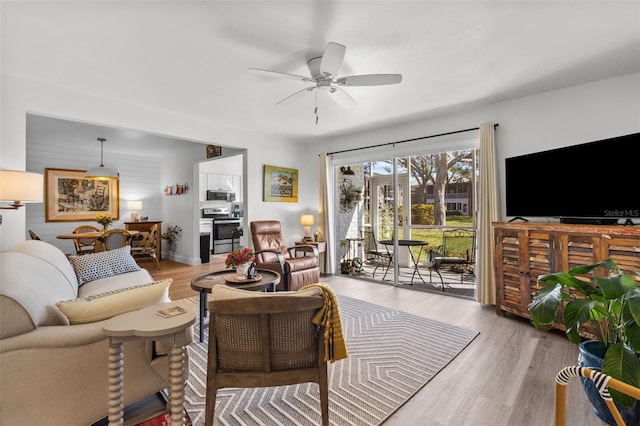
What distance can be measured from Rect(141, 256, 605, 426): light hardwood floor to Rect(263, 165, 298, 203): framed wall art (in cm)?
306

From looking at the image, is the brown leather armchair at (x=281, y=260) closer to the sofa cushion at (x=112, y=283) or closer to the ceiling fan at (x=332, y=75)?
the sofa cushion at (x=112, y=283)

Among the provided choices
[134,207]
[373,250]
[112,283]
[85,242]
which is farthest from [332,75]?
[134,207]

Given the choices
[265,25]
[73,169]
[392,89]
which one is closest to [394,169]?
[392,89]

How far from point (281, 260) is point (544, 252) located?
9.91 ft

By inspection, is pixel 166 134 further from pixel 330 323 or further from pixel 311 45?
pixel 330 323

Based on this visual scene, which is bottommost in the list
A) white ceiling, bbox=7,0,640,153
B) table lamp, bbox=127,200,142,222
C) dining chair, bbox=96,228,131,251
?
dining chair, bbox=96,228,131,251

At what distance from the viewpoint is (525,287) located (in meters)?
3.11

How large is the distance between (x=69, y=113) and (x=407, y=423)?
4.41 meters

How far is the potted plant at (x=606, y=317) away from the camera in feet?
4.33

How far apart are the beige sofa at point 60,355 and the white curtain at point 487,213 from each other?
3.69 meters

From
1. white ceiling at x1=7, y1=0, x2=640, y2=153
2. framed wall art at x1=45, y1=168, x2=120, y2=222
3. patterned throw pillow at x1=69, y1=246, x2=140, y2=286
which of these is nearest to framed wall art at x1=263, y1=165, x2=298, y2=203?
white ceiling at x1=7, y1=0, x2=640, y2=153

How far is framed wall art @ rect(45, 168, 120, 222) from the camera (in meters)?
6.02

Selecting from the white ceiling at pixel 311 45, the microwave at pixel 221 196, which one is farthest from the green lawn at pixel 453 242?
A: the microwave at pixel 221 196

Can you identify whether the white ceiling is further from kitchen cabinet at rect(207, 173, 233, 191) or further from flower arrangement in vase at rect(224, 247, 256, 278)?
kitchen cabinet at rect(207, 173, 233, 191)
